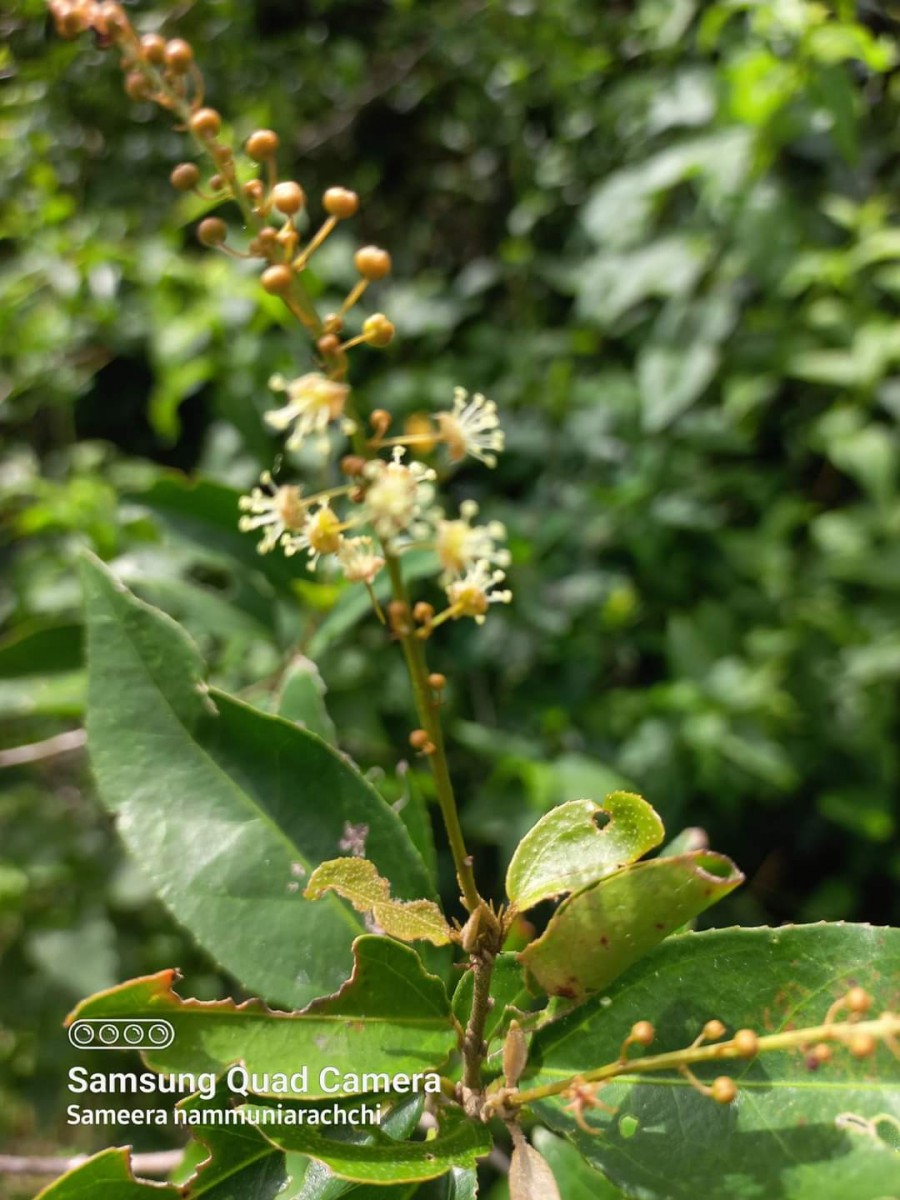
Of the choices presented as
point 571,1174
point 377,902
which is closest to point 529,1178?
Answer: point 377,902

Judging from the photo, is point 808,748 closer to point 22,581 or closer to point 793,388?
point 793,388

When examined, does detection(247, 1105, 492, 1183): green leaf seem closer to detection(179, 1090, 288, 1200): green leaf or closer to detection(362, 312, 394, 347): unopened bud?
detection(179, 1090, 288, 1200): green leaf

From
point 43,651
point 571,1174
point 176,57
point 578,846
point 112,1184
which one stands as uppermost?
point 176,57

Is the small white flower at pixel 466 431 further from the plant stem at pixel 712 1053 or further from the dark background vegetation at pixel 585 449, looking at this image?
the dark background vegetation at pixel 585 449

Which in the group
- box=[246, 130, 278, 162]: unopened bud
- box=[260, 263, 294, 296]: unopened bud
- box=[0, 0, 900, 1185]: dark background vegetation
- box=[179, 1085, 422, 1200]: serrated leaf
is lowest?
box=[0, 0, 900, 1185]: dark background vegetation

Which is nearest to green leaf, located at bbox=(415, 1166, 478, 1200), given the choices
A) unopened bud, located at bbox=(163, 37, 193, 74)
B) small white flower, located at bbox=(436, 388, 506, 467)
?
small white flower, located at bbox=(436, 388, 506, 467)

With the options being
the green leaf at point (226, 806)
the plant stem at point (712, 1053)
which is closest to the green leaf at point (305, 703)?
the green leaf at point (226, 806)

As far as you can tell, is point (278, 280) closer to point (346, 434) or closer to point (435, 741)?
point (346, 434)
